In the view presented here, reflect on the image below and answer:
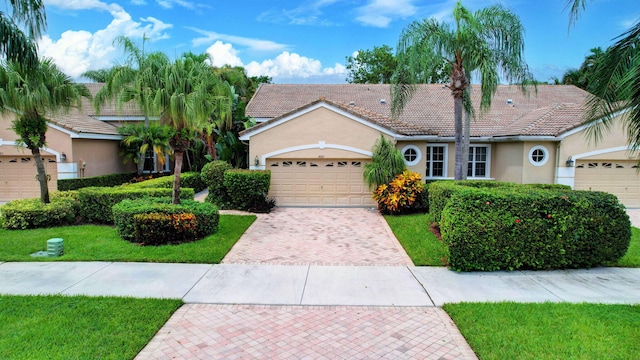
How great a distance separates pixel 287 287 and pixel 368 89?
19102mm

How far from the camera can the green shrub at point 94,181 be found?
51.6 ft

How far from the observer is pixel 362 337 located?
511 centimetres

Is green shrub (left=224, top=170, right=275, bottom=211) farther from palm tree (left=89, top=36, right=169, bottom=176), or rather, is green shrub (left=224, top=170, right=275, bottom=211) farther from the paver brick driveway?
palm tree (left=89, top=36, right=169, bottom=176)

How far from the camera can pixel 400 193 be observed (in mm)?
13945

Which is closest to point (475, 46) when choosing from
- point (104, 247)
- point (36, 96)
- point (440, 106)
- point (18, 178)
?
point (440, 106)

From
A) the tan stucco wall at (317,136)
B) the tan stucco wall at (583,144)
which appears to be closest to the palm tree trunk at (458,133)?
the tan stucco wall at (317,136)

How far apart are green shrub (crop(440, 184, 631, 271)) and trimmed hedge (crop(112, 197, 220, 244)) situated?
20.5 feet

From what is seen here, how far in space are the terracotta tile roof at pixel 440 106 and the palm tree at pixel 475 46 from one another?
349 centimetres

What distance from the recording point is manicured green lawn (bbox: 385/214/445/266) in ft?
28.7

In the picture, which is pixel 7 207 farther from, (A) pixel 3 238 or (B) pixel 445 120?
(B) pixel 445 120

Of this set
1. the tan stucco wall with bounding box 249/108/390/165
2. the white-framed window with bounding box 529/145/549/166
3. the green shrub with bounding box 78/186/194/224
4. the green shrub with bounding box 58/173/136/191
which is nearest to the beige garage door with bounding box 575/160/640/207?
the white-framed window with bounding box 529/145/549/166

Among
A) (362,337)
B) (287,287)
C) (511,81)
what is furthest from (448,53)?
(362,337)

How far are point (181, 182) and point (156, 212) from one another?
799 centimetres

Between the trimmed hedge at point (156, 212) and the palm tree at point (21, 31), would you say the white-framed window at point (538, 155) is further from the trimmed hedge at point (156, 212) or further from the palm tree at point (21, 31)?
the palm tree at point (21, 31)
